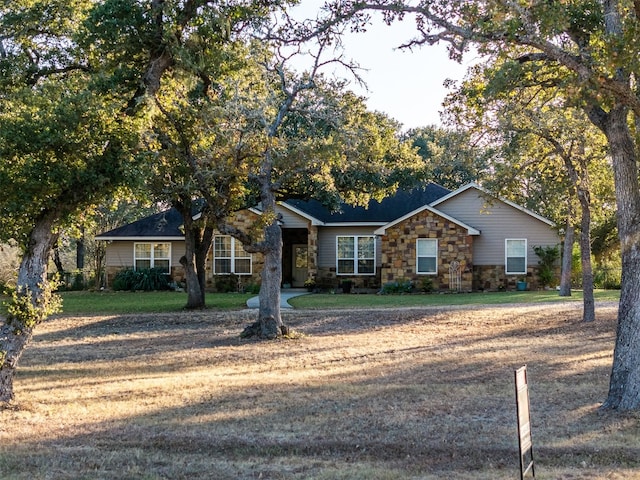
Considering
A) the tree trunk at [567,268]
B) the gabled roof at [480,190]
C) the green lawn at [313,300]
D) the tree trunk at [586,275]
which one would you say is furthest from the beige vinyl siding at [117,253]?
the tree trunk at [586,275]

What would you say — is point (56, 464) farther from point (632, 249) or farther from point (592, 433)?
point (632, 249)

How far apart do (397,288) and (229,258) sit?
7785 mm

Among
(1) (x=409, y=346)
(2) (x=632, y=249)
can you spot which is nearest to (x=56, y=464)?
(2) (x=632, y=249)

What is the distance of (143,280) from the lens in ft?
111

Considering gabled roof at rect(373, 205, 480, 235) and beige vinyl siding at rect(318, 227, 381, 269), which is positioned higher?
gabled roof at rect(373, 205, 480, 235)

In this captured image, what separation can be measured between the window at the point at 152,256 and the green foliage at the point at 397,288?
10.5 meters

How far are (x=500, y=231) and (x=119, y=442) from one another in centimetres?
2540

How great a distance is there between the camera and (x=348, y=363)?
1342 cm

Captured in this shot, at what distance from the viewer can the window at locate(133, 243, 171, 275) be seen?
3462 cm

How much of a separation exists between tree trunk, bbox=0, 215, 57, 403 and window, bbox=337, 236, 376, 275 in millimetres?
23151

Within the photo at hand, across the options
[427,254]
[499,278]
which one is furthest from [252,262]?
[499,278]

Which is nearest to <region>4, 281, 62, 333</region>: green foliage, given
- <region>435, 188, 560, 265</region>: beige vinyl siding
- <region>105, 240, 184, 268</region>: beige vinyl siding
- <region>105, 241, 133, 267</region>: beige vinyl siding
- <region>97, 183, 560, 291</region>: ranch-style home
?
<region>97, 183, 560, 291</region>: ranch-style home

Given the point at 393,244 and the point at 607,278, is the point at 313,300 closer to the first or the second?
the point at 393,244

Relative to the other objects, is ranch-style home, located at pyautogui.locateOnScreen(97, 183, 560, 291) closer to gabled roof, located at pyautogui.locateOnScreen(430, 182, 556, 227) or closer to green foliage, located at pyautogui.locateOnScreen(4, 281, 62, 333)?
gabled roof, located at pyautogui.locateOnScreen(430, 182, 556, 227)
